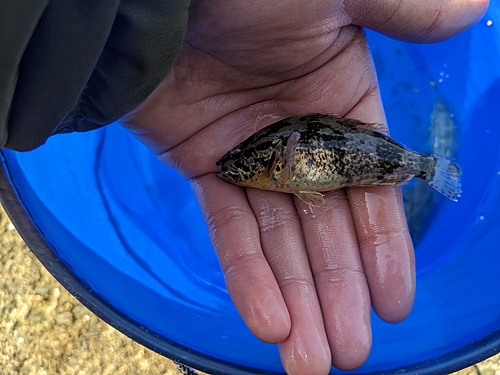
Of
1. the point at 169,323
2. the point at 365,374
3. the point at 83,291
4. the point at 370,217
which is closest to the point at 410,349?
the point at 365,374

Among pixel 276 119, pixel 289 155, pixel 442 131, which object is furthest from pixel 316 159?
pixel 442 131

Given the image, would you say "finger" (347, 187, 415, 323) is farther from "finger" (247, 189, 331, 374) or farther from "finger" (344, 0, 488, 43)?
"finger" (344, 0, 488, 43)

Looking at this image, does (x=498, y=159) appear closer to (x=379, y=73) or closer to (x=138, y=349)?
(x=379, y=73)

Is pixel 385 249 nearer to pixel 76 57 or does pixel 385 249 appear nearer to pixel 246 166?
pixel 246 166

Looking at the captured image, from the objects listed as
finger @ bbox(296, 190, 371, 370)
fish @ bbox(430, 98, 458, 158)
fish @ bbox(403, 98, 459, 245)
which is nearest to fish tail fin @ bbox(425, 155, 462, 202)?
finger @ bbox(296, 190, 371, 370)

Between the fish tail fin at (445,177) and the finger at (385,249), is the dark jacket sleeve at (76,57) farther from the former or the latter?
the fish tail fin at (445,177)
